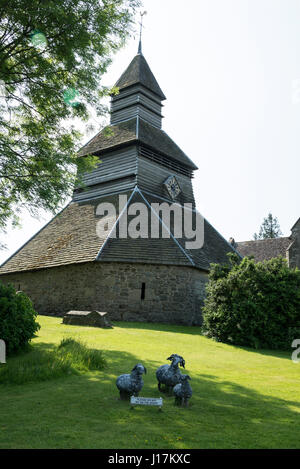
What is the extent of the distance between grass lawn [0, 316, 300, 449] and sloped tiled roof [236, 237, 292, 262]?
28.6m

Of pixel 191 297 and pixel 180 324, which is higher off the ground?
pixel 191 297

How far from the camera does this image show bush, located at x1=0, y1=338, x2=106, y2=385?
6.71 metres

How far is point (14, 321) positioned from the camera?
8.84 meters

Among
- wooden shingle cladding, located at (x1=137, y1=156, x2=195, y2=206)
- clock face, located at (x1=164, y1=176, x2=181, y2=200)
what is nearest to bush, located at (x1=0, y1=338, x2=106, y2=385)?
wooden shingle cladding, located at (x1=137, y1=156, x2=195, y2=206)

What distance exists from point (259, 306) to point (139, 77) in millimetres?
22300

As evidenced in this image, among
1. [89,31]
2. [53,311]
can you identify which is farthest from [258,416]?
[53,311]

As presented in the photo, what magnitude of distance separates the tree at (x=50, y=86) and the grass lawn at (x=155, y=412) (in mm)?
6162

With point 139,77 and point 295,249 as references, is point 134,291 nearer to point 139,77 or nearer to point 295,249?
point 295,249

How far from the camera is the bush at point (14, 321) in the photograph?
852 centimetres

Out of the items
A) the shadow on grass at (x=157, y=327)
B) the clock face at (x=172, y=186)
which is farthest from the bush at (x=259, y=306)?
the clock face at (x=172, y=186)

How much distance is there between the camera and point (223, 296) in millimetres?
13539

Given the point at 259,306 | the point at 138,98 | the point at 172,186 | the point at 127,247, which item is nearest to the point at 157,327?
the point at 127,247
